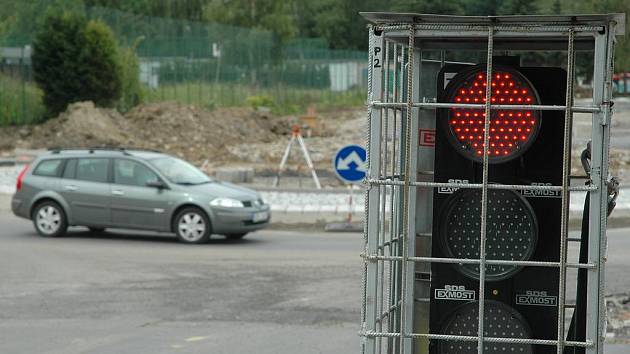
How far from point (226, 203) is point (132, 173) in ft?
5.69

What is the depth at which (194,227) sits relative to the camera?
18.8m

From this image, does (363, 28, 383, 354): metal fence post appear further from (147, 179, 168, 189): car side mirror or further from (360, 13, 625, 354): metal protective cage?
(147, 179, 168, 189): car side mirror

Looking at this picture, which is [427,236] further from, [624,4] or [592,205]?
[624,4]

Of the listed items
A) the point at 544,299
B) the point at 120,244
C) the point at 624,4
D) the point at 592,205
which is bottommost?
the point at 120,244

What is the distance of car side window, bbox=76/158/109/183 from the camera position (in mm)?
19375

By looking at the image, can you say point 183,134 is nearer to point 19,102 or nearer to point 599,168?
point 19,102

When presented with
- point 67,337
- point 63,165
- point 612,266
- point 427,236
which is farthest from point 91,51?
point 427,236

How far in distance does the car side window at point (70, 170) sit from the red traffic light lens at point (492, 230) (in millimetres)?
15553

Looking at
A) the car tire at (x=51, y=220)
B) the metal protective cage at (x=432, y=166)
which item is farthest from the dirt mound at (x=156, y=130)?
the metal protective cage at (x=432, y=166)

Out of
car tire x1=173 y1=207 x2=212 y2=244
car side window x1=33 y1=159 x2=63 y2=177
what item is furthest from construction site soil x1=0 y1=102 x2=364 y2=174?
car tire x1=173 y1=207 x2=212 y2=244

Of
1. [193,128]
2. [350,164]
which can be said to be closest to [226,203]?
[350,164]

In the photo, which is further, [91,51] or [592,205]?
[91,51]

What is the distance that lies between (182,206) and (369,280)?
47.6 feet

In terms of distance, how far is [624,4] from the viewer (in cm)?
1128
